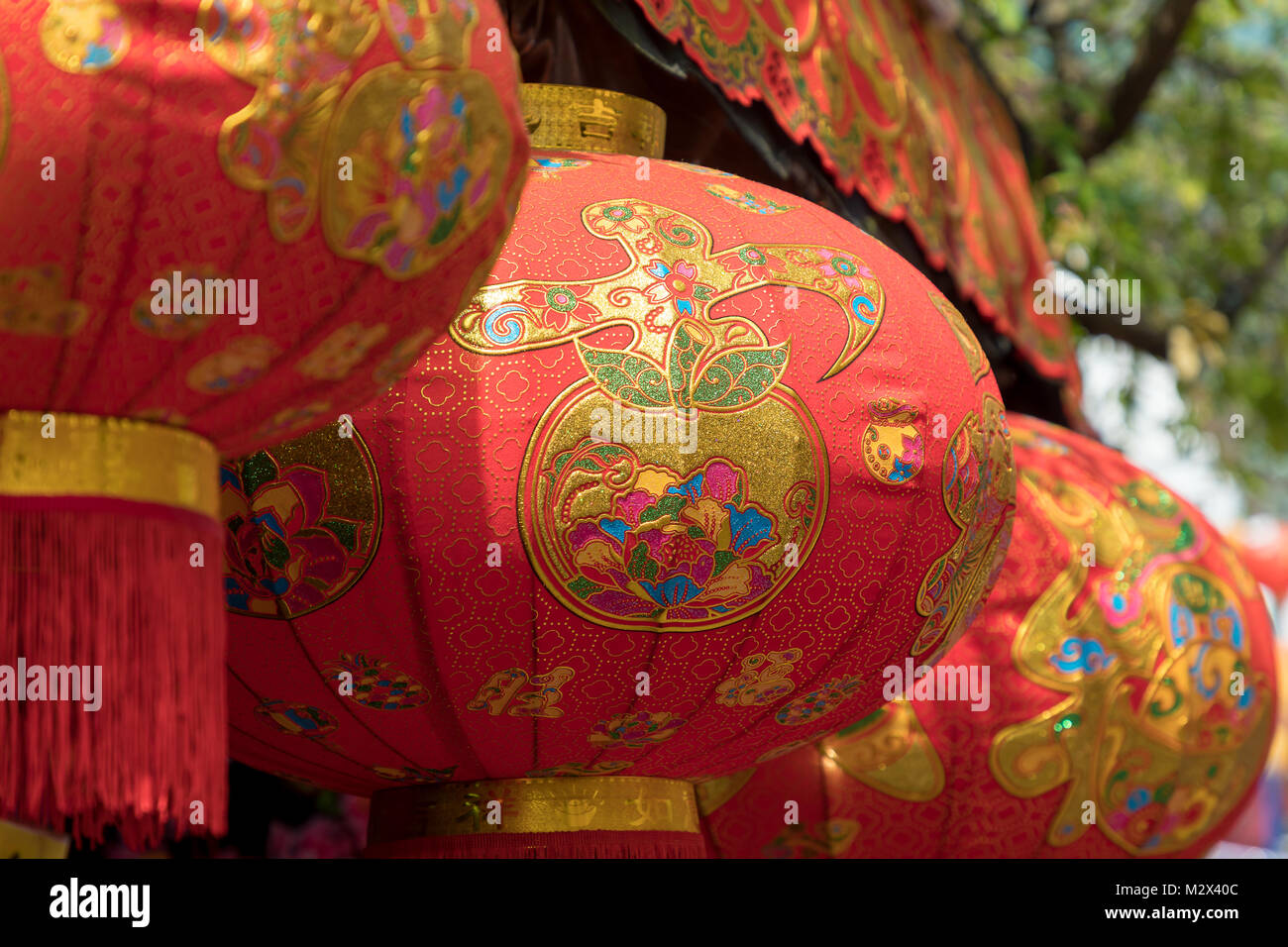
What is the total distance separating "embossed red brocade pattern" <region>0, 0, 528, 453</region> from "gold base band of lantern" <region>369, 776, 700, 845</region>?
0.48m

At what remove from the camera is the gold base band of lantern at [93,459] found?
2.53ft

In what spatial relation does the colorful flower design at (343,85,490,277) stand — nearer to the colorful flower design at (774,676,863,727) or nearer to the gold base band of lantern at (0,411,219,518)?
the gold base band of lantern at (0,411,219,518)

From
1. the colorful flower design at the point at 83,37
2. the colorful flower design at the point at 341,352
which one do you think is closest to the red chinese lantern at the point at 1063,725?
the colorful flower design at the point at 341,352

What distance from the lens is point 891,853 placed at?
65.6 inches

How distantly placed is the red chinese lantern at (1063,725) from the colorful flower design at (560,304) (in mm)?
654

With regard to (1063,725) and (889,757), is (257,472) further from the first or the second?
(1063,725)

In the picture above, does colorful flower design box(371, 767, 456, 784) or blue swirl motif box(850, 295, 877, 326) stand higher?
blue swirl motif box(850, 295, 877, 326)

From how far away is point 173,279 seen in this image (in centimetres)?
75

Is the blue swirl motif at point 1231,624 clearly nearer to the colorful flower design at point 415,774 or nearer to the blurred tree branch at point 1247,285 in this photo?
the colorful flower design at point 415,774

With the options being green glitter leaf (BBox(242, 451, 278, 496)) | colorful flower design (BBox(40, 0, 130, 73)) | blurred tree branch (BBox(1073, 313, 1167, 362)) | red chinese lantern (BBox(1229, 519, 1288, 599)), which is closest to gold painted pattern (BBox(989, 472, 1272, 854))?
green glitter leaf (BBox(242, 451, 278, 496))

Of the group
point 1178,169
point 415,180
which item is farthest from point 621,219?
point 1178,169

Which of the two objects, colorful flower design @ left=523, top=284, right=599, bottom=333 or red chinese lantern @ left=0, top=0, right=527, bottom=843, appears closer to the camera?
red chinese lantern @ left=0, top=0, right=527, bottom=843

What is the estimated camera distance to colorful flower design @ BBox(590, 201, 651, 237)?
1.17 meters

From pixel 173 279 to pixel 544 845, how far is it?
0.60 m
